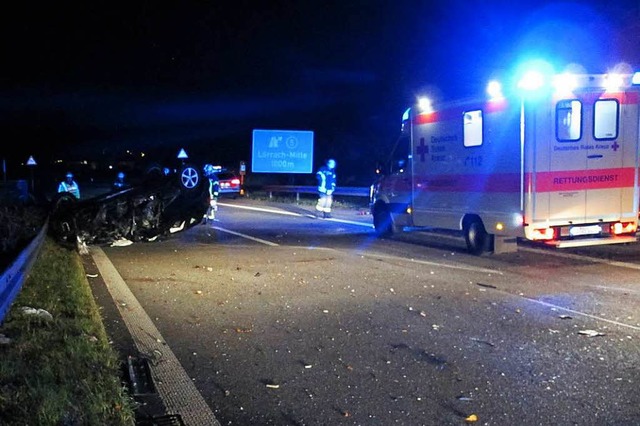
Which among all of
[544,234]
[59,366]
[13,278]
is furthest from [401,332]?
[544,234]

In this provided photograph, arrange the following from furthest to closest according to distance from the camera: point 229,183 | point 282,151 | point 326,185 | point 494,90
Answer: point 229,183
point 282,151
point 326,185
point 494,90

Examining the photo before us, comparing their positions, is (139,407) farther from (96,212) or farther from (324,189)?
(324,189)

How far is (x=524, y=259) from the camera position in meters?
11.2

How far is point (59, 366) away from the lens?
4.87 m

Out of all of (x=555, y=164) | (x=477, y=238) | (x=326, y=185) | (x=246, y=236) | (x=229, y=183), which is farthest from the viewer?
(x=229, y=183)

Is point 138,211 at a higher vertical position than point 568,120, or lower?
lower

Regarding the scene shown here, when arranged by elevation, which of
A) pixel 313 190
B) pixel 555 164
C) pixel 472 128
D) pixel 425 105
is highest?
pixel 425 105

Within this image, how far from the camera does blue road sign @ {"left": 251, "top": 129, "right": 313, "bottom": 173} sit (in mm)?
34688

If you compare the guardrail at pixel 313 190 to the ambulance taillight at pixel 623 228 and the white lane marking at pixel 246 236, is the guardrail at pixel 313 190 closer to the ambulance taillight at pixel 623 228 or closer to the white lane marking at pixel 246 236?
the white lane marking at pixel 246 236

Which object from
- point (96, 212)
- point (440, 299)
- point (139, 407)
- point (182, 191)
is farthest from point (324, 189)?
point (139, 407)

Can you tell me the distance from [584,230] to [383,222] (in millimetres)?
5206

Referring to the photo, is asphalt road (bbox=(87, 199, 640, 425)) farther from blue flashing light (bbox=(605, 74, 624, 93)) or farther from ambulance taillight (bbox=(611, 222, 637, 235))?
blue flashing light (bbox=(605, 74, 624, 93))

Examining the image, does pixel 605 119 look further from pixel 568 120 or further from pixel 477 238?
pixel 477 238

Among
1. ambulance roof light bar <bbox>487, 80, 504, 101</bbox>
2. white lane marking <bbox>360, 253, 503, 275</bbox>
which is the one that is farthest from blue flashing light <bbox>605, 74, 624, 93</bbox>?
white lane marking <bbox>360, 253, 503, 275</bbox>
